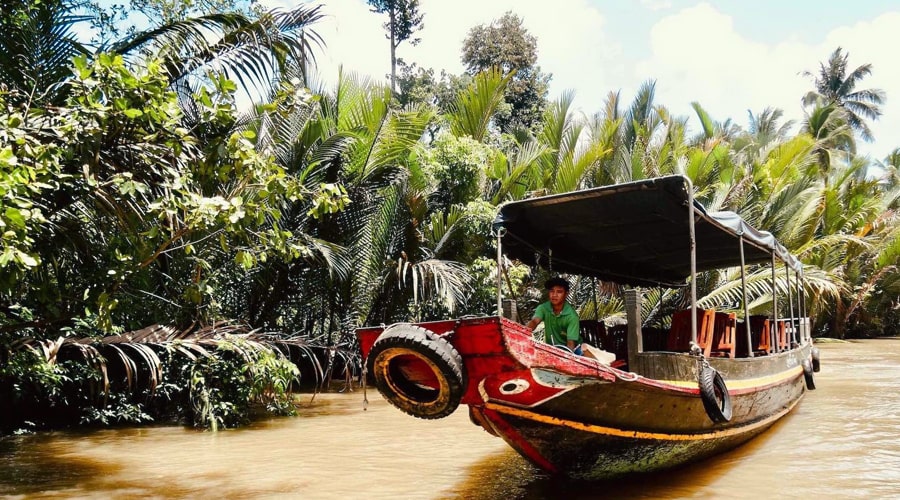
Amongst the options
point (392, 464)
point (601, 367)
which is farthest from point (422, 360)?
point (392, 464)

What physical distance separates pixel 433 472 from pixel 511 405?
66.3 inches

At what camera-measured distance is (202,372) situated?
26.6 ft

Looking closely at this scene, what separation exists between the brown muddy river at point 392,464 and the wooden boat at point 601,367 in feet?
1.04

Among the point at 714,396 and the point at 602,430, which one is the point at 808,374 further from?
the point at 602,430

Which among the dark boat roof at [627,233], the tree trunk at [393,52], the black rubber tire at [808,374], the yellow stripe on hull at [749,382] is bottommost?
the black rubber tire at [808,374]

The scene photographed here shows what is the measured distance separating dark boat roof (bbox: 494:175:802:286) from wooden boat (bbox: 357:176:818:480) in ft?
0.06

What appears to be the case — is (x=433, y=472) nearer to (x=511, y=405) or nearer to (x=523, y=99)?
(x=511, y=405)

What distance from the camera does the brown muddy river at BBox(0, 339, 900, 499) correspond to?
5.23 meters

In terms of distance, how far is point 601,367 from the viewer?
4.36 m

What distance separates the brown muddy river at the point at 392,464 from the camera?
5230mm

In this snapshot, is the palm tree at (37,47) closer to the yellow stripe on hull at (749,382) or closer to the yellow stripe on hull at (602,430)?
the yellow stripe on hull at (602,430)

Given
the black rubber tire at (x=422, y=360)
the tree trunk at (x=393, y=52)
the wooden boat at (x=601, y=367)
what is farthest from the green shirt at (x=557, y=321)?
the tree trunk at (x=393, y=52)

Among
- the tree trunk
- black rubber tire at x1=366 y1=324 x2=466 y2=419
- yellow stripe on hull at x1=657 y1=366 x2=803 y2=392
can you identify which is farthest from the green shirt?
the tree trunk

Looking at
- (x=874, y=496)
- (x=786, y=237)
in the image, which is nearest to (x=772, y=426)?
(x=874, y=496)
